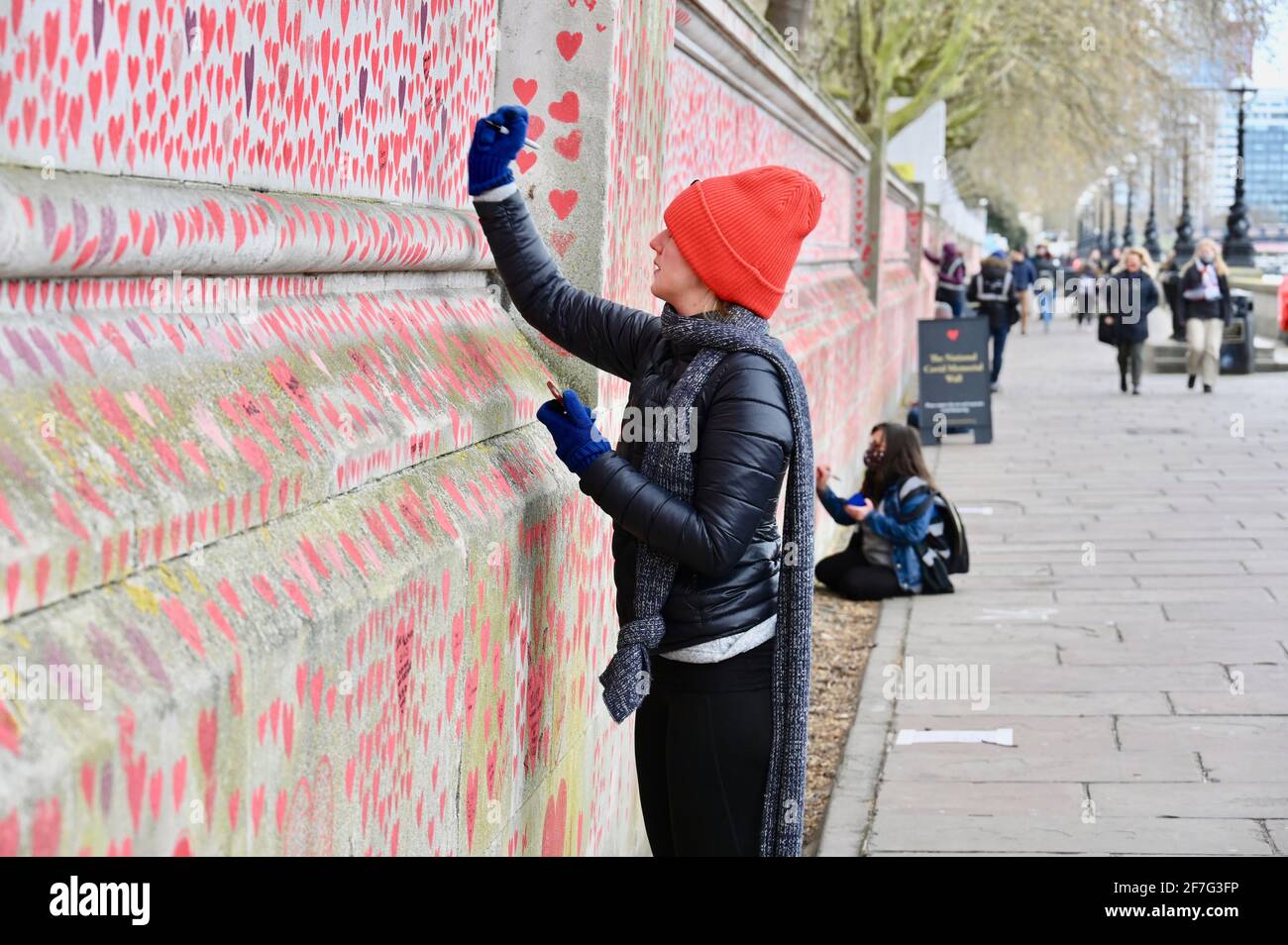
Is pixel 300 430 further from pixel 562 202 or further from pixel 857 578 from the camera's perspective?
pixel 857 578

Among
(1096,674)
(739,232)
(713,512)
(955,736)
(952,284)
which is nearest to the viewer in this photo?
(713,512)

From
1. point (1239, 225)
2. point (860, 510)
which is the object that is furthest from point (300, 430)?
point (1239, 225)

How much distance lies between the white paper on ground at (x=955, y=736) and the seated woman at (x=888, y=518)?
224 centimetres

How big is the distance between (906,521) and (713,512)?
19.5 ft

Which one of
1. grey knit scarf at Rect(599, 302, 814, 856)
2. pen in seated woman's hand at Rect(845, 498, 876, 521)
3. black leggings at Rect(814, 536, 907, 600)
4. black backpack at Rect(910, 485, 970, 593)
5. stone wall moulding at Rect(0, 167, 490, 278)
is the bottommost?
black leggings at Rect(814, 536, 907, 600)

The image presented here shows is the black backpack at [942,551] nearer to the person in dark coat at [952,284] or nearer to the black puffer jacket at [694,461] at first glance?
the black puffer jacket at [694,461]

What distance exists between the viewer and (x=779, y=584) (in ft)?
11.3

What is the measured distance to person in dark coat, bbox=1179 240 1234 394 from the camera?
20438mm

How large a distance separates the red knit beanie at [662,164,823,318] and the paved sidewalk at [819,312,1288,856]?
7.83 feet

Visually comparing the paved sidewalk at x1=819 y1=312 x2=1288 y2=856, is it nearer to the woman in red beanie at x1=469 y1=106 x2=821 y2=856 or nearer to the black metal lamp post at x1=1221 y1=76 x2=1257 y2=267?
the woman in red beanie at x1=469 y1=106 x2=821 y2=856

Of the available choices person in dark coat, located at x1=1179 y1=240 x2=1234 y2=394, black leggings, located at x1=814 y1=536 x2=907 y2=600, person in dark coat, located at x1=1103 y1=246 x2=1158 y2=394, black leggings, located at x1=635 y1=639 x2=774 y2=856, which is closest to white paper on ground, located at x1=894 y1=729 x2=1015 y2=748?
black leggings, located at x1=814 y1=536 x2=907 y2=600

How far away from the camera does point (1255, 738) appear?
6.21m

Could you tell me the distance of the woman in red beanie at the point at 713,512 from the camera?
10.4 ft
